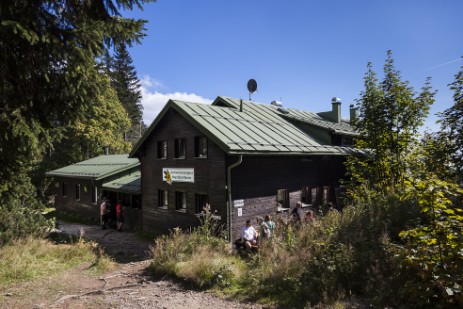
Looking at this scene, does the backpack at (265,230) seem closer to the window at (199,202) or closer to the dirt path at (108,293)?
the window at (199,202)

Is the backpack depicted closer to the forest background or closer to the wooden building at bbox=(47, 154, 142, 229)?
the forest background

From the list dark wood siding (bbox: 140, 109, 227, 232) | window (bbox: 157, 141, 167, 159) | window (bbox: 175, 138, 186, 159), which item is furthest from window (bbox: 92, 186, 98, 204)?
window (bbox: 175, 138, 186, 159)

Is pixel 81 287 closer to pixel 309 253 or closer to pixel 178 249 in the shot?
pixel 178 249

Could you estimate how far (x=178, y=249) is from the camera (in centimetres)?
1085

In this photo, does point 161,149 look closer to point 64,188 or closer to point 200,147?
point 200,147

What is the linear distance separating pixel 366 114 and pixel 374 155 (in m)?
1.78

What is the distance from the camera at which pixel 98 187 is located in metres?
22.2

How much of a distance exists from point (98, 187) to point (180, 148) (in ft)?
30.4

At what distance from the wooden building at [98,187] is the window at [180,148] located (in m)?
4.27

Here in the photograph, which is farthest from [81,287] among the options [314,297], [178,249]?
[314,297]

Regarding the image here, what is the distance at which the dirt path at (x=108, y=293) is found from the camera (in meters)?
7.92

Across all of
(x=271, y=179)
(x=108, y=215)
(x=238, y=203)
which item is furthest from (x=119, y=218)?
(x=271, y=179)

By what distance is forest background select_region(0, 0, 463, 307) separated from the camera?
240 inches

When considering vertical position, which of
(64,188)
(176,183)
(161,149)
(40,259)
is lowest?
(40,259)
